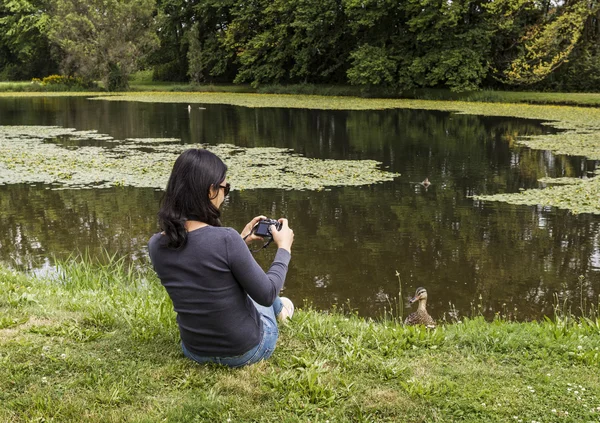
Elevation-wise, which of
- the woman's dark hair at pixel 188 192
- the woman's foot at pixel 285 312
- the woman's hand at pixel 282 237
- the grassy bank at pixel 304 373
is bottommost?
the grassy bank at pixel 304 373

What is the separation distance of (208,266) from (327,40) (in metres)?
35.6

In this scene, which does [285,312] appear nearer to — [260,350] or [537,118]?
[260,350]

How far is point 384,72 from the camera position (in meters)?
32.4

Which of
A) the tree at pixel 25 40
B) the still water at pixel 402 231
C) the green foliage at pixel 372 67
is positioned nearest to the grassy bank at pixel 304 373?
the still water at pixel 402 231

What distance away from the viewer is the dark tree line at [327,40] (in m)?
29.9

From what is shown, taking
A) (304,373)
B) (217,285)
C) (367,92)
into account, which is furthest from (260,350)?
(367,92)

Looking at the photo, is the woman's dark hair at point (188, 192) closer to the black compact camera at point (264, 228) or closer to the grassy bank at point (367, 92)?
the black compact camera at point (264, 228)

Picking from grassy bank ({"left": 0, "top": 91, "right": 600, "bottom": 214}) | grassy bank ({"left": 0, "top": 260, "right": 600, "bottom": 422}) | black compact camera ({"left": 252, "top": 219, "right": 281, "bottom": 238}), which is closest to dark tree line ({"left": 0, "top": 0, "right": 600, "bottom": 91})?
grassy bank ({"left": 0, "top": 91, "right": 600, "bottom": 214})

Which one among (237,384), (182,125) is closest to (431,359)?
(237,384)

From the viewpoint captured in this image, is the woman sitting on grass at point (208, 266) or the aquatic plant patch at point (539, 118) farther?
the aquatic plant patch at point (539, 118)

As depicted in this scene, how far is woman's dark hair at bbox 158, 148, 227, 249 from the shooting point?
2.88 m

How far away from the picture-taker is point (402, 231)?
797 centimetres

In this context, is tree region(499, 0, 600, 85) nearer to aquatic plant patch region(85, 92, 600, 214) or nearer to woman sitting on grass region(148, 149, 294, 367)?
aquatic plant patch region(85, 92, 600, 214)

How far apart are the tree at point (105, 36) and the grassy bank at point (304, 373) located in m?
38.3
